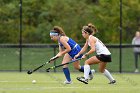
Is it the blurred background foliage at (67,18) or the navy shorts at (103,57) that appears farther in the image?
the blurred background foliage at (67,18)

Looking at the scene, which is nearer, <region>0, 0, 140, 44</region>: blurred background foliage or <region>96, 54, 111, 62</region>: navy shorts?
<region>96, 54, 111, 62</region>: navy shorts

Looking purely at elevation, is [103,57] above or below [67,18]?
below

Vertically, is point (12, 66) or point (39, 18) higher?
point (39, 18)

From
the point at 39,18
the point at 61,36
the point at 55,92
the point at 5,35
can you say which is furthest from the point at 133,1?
the point at 55,92

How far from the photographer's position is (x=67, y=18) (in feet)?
106

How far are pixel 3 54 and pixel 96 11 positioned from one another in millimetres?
6553

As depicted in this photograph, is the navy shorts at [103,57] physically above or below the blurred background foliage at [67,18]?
below

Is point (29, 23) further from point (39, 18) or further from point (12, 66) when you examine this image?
point (12, 66)

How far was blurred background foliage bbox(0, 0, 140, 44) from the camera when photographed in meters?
29.4

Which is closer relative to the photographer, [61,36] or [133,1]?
[61,36]

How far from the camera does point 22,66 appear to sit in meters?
26.9

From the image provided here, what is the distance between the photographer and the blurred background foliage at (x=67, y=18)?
96.5ft

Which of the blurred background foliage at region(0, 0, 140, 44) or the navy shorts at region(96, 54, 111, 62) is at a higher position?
the blurred background foliage at region(0, 0, 140, 44)

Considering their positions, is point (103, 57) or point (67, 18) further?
point (67, 18)
